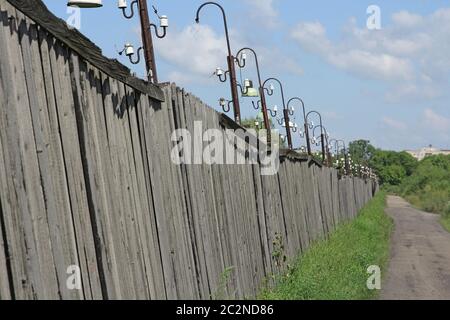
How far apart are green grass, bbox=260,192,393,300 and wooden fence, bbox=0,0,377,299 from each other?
1056mm

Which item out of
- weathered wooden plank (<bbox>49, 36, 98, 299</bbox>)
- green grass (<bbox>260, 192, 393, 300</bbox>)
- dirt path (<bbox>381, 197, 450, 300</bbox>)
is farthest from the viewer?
dirt path (<bbox>381, 197, 450, 300</bbox>)

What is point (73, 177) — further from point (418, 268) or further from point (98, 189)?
point (418, 268)

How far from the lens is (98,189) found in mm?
6273

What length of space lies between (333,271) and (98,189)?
330 inches

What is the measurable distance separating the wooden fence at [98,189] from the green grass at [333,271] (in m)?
1.06

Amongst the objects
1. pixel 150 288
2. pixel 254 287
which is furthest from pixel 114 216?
pixel 254 287

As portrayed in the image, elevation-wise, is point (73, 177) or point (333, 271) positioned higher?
point (73, 177)

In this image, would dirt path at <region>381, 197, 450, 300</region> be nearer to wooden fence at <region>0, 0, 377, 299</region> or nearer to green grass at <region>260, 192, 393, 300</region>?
green grass at <region>260, 192, 393, 300</region>

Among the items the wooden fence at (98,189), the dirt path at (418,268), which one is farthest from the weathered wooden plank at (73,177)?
the dirt path at (418,268)

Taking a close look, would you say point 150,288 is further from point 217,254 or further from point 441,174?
point 441,174

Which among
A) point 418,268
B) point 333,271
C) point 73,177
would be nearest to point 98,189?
point 73,177

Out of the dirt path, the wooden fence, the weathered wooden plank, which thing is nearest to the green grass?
the dirt path

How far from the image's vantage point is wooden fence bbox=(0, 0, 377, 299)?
5184mm
